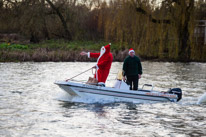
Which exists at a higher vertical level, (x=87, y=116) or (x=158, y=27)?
(x=158, y=27)

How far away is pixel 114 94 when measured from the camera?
44.2 feet

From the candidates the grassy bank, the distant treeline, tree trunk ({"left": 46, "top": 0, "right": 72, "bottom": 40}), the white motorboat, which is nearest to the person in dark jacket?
the white motorboat

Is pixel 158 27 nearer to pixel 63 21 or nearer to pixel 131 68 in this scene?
pixel 63 21

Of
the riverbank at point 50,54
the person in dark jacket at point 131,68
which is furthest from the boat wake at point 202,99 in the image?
the riverbank at point 50,54

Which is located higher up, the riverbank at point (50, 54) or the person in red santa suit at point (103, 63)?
the person in red santa suit at point (103, 63)

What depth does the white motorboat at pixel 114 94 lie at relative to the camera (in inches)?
520

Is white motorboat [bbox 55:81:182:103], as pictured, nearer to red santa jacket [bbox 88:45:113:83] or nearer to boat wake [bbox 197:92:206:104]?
red santa jacket [bbox 88:45:113:83]

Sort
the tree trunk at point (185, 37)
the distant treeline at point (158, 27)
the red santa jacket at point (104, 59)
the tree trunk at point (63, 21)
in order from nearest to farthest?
the red santa jacket at point (104, 59) → the tree trunk at point (185, 37) → the distant treeline at point (158, 27) → the tree trunk at point (63, 21)

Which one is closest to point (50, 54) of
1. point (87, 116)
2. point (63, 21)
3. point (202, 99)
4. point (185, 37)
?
point (185, 37)

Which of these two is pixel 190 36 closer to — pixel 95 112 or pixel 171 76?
pixel 171 76

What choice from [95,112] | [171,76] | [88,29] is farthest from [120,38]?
[95,112]

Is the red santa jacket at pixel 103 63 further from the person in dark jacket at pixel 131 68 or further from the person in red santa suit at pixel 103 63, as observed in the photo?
the person in dark jacket at pixel 131 68

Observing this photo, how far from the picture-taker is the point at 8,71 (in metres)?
23.2

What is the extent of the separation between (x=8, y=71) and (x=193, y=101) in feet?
40.4
